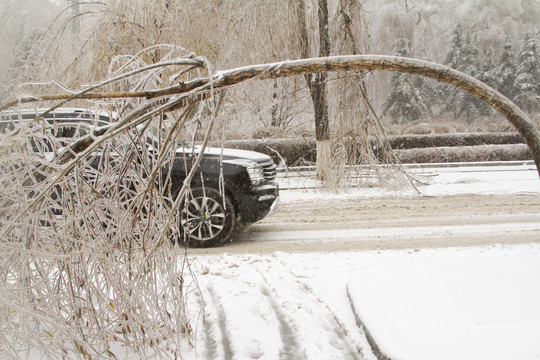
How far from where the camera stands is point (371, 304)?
13.3 ft

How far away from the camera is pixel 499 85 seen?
3136 centimetres

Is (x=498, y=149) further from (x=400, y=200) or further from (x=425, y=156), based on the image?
(x=400, y=200)

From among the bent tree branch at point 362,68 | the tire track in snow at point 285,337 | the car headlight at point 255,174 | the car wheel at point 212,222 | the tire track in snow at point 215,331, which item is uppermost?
the bent tree branch at point 362,68

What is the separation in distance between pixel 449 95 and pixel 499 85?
3.28 m

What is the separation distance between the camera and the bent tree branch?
281cm

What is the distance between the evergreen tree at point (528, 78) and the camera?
29781mm

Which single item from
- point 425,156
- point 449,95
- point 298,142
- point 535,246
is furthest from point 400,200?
point 449,95

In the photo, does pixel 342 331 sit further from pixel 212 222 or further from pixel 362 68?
pixel 212 222

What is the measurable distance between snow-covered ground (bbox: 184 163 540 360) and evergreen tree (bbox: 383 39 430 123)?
83.8 feet

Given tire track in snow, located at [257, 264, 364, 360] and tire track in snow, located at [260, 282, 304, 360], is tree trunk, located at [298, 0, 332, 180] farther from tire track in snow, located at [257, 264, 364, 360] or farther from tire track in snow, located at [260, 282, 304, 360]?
tire track in snow, located at [260, 282, 304, 360]

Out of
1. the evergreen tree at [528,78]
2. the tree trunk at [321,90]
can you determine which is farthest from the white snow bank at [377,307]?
the evergreen tree at [528,78]

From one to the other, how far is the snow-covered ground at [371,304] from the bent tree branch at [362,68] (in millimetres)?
1331

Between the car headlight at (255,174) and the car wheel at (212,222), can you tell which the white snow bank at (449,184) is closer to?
the car headlight at (255,174)

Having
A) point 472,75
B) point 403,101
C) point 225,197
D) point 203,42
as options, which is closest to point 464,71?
point 472,75
